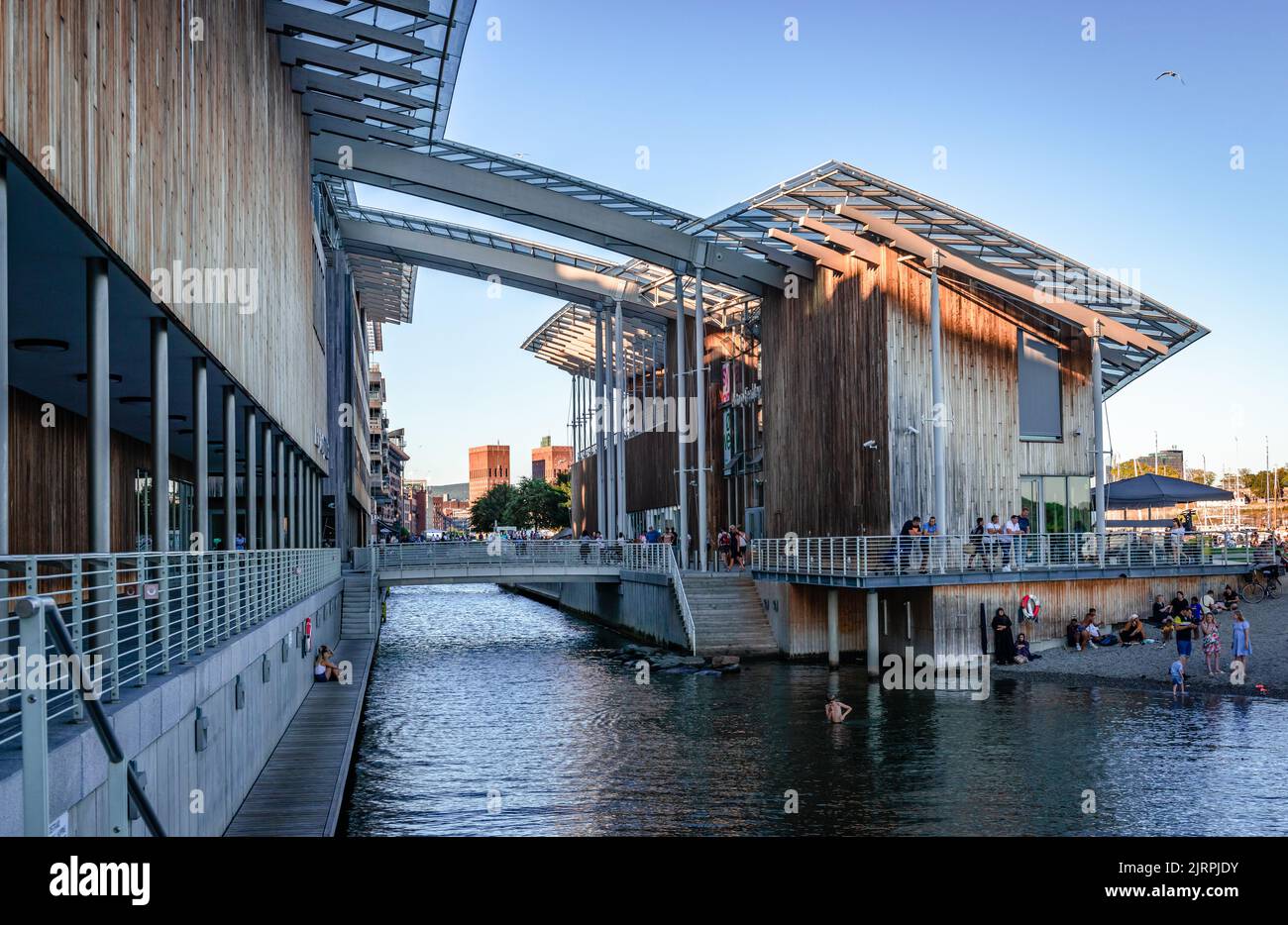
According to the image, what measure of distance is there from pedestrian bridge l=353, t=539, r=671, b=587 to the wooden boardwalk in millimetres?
17150

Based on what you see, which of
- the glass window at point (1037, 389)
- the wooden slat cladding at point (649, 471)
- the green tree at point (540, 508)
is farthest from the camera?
the green tree at point (540, 508)

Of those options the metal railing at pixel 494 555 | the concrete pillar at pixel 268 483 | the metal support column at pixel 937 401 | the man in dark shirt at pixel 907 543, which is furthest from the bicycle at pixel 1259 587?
the concrete pillar at pixel 268 483

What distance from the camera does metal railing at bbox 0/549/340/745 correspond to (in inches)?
264

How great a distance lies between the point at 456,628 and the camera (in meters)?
48.3

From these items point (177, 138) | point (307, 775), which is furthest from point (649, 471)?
point (177, 138)

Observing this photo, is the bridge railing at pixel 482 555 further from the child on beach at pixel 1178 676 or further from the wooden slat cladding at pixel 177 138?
the child on beach at pixel 1178 676

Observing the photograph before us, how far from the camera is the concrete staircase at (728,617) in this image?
3338cm

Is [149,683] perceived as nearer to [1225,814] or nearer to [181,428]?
[1225,814]

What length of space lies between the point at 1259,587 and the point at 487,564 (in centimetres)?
2373

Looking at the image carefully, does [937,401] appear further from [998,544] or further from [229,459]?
[229,459]

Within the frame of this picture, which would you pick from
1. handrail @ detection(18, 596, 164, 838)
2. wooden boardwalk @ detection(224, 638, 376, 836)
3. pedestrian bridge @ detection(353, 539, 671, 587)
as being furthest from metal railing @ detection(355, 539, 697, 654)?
handrail @ detection(18, 596, 164, 838)

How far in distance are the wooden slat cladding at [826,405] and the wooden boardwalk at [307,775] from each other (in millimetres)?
15759

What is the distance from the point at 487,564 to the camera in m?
41.4
